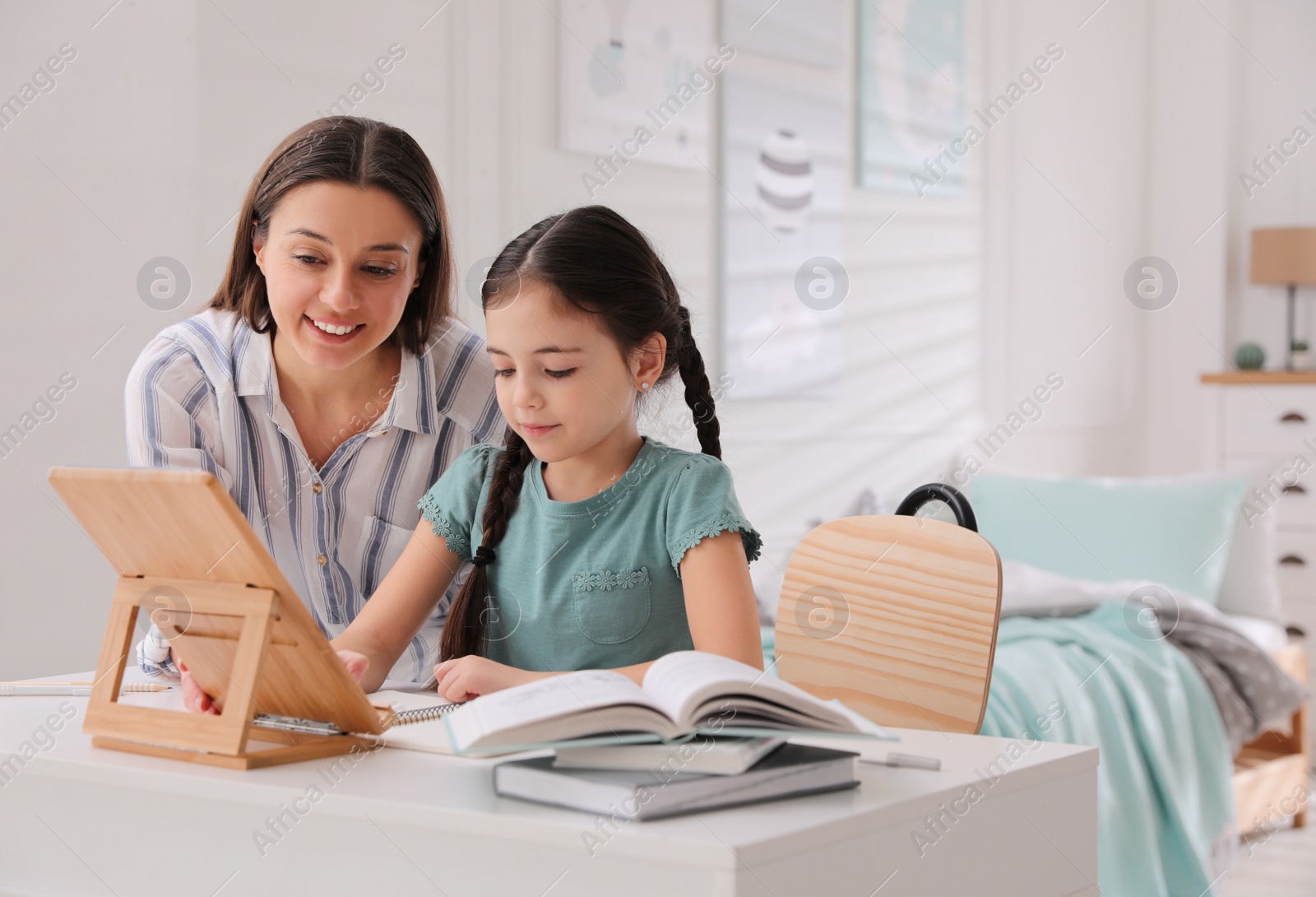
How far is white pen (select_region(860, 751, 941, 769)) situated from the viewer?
3.30 ft

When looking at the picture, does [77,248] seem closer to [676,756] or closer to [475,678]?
[475,678]

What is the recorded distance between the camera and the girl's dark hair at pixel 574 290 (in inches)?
56.4

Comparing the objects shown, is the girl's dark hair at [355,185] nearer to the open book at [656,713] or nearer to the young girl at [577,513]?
the young girl at [577,513]

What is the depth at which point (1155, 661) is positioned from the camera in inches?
123

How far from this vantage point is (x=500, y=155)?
311cm

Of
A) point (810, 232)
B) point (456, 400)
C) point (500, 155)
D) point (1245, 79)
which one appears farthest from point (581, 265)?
point (1245, 79)

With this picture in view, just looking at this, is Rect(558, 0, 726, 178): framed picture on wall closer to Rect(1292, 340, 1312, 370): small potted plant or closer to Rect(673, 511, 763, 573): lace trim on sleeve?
Rect(673, 511, 763, 573): lace trim on sleeve

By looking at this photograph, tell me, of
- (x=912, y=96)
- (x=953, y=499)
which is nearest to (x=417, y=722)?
(x=953, y=499)

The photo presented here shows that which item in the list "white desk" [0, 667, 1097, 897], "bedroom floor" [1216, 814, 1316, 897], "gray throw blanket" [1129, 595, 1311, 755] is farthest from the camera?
"gray throw blanket" [1129, 595, 1311, 755]

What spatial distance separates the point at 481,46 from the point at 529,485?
183 cm

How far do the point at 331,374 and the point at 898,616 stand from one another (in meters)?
0.83

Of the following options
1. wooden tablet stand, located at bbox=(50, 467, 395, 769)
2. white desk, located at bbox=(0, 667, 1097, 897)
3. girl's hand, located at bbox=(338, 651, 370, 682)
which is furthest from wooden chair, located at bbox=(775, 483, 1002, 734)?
wooden tablet stand, located at bbox=(50, 467, 395, 769)

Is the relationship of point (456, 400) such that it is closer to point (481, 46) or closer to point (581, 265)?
point (581, 265)

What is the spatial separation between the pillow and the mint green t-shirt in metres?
2.64
